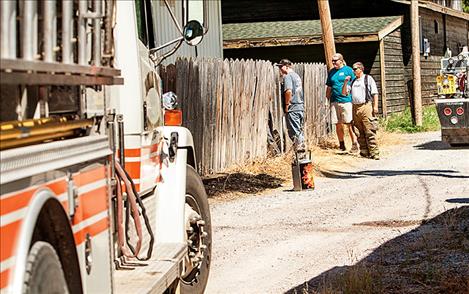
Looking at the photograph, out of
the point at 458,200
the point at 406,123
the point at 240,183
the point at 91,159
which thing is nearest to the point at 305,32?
the point at 406,123

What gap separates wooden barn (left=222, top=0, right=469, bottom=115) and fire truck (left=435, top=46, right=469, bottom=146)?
1340cm

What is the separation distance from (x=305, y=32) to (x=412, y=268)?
69.7 feet

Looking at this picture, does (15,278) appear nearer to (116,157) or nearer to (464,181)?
(116,157)

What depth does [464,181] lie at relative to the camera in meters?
14.7

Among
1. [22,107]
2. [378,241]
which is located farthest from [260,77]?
[22,107]

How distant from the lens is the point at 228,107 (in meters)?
17.6

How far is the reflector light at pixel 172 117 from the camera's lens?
736 centimetres

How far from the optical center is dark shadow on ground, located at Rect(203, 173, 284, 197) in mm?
14961

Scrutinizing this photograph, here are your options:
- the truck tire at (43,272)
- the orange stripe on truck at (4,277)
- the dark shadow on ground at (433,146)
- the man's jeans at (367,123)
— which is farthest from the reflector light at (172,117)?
the dark shadow on ground at (433,146)

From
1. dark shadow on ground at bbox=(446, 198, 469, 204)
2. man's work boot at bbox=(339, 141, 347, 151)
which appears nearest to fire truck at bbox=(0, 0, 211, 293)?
dark shadow on ground at bbox=(446, 198, 469, 204)

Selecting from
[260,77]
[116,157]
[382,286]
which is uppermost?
[260,77]

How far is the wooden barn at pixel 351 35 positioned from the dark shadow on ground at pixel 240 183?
1218 cm

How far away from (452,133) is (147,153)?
27.3 feet

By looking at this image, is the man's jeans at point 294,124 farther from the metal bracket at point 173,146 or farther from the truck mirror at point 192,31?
the truck mirror at point 192,31
